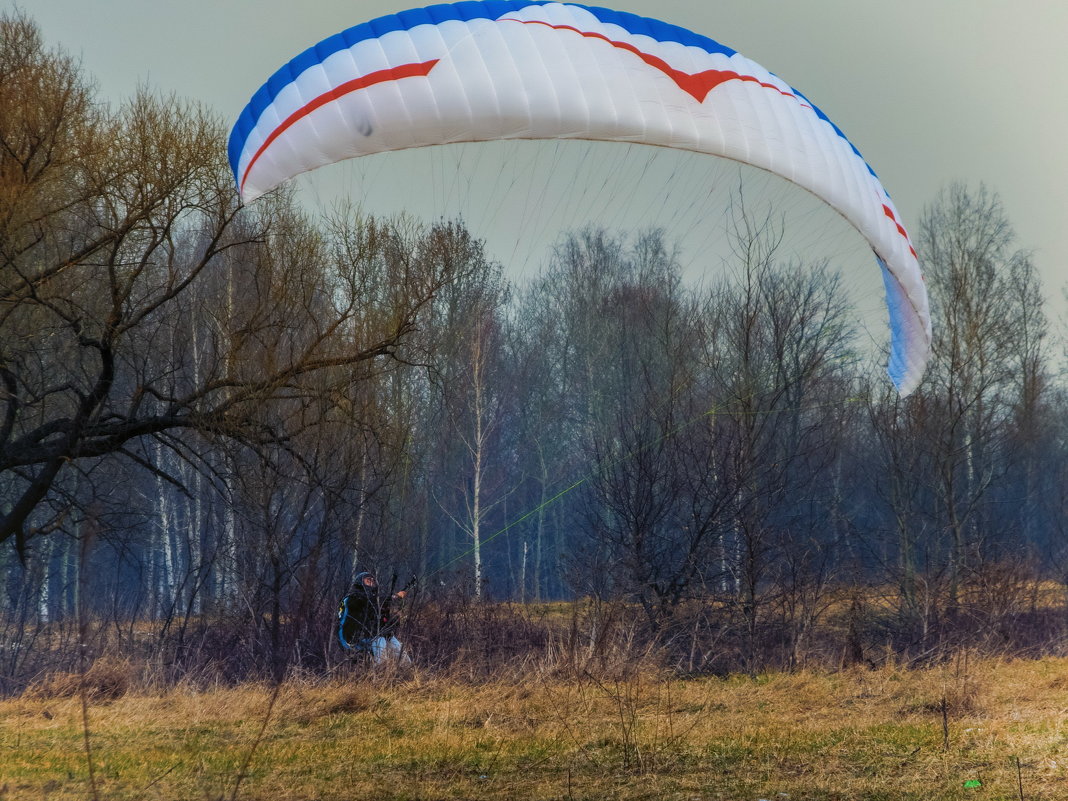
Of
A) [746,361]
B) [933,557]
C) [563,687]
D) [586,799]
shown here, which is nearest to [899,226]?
[746,361]

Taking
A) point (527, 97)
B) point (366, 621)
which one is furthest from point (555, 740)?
point (527, 97)

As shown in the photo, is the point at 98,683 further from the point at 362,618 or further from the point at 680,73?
the point at 680,73

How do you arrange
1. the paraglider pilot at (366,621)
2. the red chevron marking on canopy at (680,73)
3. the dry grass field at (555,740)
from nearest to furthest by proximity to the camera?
the dry grass field at (555,740) < the red chevron marking on canopy at (680,73) < the paraglider pilot at (366,621)

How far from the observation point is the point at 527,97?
24.3ft

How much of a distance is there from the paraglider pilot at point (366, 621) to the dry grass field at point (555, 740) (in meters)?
0.57

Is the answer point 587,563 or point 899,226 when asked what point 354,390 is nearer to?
point 587,563

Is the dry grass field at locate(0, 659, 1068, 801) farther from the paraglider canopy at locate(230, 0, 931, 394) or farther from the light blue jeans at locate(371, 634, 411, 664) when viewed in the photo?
the paraglider canopy at locate(230, 0, 931, 394)

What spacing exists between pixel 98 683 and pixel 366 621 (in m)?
2.97

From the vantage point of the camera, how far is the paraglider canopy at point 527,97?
7.44 meters

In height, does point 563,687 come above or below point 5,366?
below

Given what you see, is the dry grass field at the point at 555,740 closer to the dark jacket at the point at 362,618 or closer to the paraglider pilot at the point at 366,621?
the paraglider pilot at the point at 366,621

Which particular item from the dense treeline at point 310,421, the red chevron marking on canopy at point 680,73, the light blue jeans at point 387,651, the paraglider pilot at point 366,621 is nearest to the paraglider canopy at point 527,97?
the red chevron marking on canopy at point 680,73

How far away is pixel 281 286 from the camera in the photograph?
37.7 feet

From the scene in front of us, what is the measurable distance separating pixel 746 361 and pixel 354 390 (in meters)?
5.17
